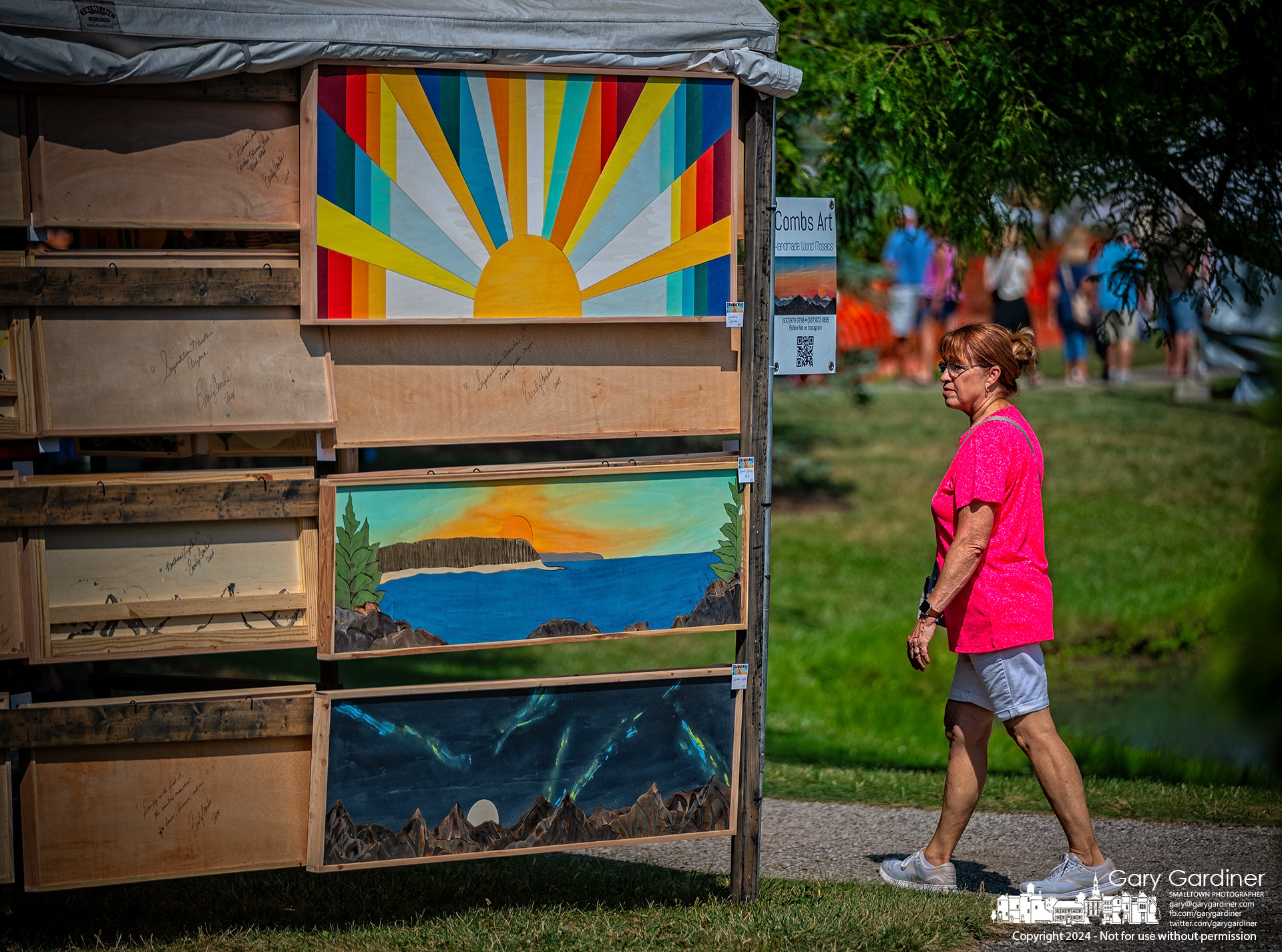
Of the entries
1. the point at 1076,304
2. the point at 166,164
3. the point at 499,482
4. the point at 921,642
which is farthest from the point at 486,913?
the point at 1076,304

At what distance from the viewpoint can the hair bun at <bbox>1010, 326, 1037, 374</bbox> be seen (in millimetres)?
4340

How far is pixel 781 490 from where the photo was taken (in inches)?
641

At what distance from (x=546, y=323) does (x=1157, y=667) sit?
9.19 metres

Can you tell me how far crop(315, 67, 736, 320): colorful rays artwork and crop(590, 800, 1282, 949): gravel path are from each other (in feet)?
7.77

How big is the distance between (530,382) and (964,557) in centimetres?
155

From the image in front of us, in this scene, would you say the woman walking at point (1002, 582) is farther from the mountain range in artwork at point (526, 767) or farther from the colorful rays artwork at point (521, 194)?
the colorful rays artwork at point (521, 194)

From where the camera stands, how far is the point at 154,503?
3.74m

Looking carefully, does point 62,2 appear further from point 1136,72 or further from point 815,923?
point 1136,72
